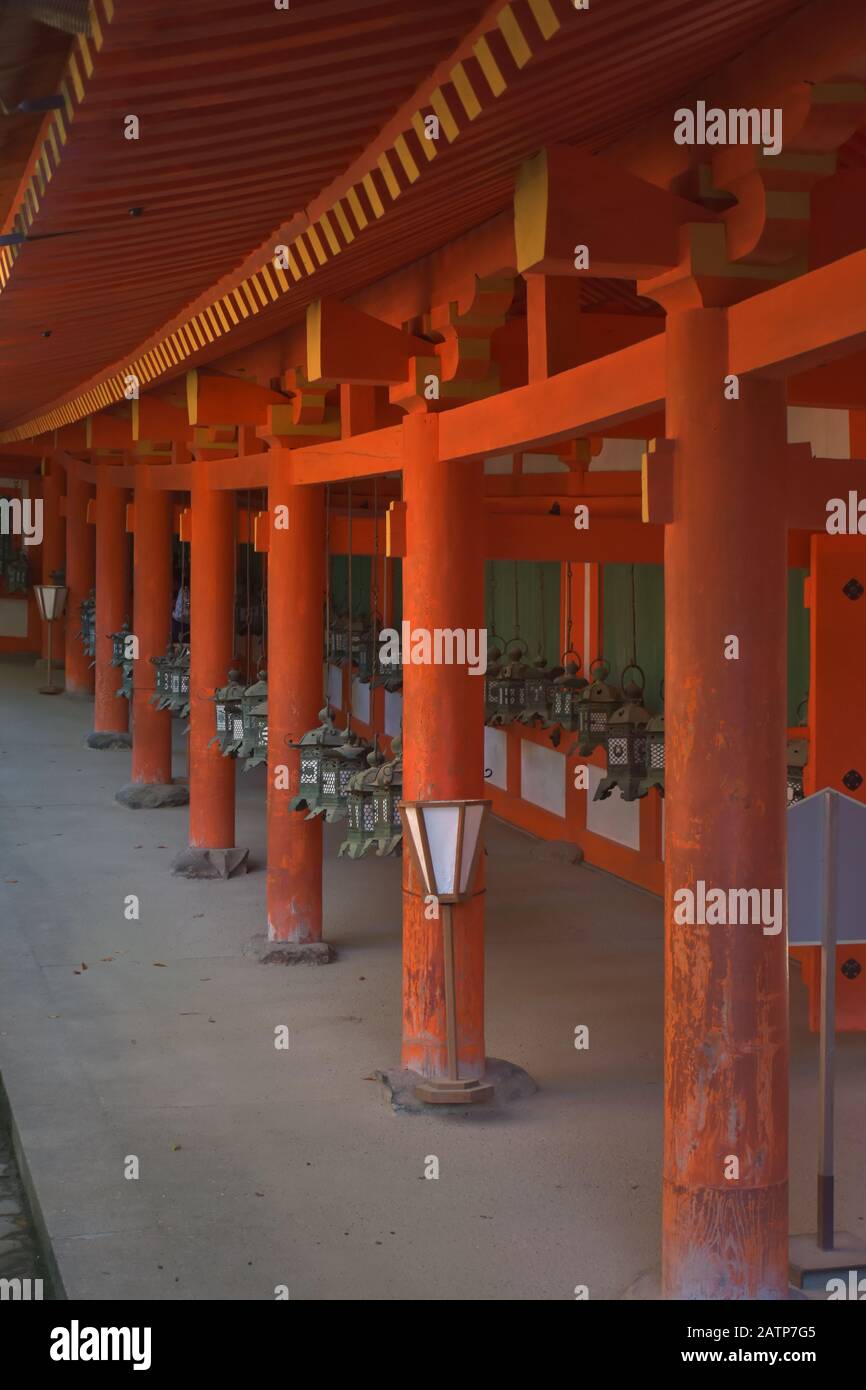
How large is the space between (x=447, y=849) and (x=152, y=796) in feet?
27.1

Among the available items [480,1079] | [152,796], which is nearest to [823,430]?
[480,1079]

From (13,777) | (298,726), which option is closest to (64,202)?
(298,726)

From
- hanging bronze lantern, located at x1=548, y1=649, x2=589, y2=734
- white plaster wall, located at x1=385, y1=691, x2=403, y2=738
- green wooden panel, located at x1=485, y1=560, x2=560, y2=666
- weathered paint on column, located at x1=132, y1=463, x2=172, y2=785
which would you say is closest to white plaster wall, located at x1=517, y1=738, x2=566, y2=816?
green wooden panel, located at x1=485, y1=560, x2=560, y2=666

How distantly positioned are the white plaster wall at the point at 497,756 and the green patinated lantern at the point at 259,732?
4.03 metres

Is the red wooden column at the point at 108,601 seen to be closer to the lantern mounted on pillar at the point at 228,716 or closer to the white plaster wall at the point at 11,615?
the lantern mounted on pillar at the point at 228,716

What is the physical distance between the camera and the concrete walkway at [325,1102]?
5.38 m

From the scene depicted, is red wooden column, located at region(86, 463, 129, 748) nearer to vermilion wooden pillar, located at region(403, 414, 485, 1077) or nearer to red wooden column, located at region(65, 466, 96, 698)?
red wooden column, located at region(65, 466, 96, 698)

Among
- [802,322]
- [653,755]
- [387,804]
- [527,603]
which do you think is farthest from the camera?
[527,603]

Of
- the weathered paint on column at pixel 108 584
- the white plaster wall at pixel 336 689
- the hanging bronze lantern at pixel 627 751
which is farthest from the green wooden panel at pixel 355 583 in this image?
the hanging bronze lantern at pixel 627 751

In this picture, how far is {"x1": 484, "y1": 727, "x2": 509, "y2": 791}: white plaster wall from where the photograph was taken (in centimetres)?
1441

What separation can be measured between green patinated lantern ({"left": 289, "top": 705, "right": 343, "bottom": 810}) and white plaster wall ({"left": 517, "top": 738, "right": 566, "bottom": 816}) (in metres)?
4.47

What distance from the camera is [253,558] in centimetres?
2138

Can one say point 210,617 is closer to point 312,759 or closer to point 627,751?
point 312,759

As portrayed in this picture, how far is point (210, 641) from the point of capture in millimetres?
11648
